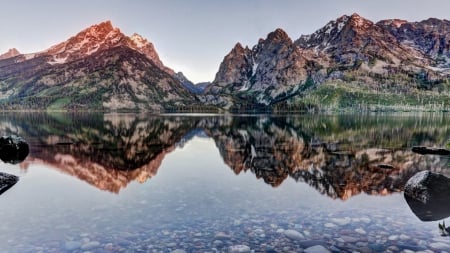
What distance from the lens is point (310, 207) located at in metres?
25.1

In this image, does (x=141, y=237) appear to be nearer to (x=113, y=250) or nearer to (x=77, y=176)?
(x=113, y=250)

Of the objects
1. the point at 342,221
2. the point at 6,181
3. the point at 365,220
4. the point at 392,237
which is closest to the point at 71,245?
the point at 342,221

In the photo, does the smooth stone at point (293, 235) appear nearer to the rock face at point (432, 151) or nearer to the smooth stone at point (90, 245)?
the smooth stone at point (90, 245)

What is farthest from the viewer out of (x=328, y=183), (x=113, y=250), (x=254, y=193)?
(x=328, y=183)

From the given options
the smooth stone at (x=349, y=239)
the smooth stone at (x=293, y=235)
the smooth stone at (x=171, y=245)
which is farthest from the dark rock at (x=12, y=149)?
the smooth stone at (x=349, y=239)

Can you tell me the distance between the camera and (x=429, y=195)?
82.9ft

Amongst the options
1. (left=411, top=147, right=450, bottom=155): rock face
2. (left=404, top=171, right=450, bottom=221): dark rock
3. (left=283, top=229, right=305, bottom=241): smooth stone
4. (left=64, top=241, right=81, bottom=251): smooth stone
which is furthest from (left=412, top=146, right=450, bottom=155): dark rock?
(left=64, top=241, right=81, bottom=251): smooth stone

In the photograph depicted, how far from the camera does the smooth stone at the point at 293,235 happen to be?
733 inches

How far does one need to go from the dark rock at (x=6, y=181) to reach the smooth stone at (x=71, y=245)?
56.3 feet

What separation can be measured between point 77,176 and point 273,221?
84.3 feet

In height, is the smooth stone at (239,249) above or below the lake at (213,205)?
above

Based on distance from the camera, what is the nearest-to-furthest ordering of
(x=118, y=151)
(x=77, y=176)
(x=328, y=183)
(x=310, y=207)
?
(x=310, y=207) → (x=328, y=183) → (x=77, y=176) → (x=118, y=151)

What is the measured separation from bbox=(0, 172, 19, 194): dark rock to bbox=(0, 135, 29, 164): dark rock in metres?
15.7

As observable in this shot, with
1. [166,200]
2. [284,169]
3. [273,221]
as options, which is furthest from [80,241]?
[284,169]
